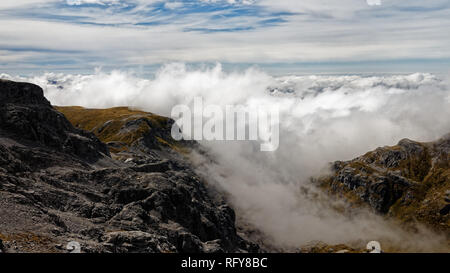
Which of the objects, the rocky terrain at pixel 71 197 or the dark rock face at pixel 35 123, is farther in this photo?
the dark rock face at pixel 35 123

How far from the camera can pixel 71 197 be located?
10150 cm

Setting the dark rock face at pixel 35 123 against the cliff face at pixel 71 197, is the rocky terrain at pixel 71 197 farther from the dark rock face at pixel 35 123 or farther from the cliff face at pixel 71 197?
the cliff face at pixel 71 197

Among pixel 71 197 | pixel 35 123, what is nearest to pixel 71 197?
pixel 71 197

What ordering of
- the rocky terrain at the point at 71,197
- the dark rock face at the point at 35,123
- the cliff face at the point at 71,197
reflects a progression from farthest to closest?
the dark rock face at the point at 35,123 → the cliff face at the point at 71,197 → the rocky terrain at the point at 71,197

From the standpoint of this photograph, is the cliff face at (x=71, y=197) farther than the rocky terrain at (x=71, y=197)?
Yes

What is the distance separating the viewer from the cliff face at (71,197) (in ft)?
245

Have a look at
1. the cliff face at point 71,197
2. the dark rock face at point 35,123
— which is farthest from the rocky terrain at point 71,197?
the cliff face at point 71,197

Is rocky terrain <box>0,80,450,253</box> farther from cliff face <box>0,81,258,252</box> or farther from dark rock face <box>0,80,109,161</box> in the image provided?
cliff face <box>0,81,258,252</box>

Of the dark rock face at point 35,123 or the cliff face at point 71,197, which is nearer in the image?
the cliff face at point 71,197

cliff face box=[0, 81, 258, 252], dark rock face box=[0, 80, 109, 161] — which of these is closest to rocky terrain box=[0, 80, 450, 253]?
dark rock face box=[0, 80, 109, 161]

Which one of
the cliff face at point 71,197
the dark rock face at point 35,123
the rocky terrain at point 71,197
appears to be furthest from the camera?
the dark rock face at point 35,123
